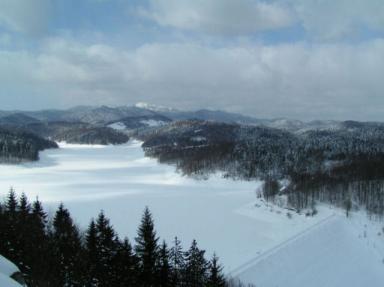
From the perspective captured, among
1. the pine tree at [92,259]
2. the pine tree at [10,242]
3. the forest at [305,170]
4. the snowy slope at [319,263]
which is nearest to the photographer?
the pine tree at [92,259]

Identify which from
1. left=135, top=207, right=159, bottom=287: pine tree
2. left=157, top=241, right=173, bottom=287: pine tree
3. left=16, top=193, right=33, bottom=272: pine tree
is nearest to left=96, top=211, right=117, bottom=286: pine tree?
left=135, top=207, right=159, bottom=287: pine tree

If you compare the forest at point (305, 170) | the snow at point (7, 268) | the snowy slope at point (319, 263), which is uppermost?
the snow at point (7, 268)

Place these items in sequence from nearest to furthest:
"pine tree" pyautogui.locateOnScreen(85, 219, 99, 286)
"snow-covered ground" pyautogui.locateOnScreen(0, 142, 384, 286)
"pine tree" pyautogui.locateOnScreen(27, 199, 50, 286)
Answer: "pine tree" pyautogui.locateOnScreen(27, 199, 50, 286) < "pine tree" pyautogui.locateOnScreen(85, 219, 99, 286) < "snow-covered ground" pyautogui.locateOnScreen(0, 142, 384, 286)

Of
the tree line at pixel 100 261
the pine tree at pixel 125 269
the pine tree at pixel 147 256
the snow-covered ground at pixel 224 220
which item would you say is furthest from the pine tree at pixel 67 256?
the snow-covered ground at pixel 224 220

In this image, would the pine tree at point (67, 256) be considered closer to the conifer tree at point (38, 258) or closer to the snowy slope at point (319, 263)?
the conifer tree at point (38, 258)

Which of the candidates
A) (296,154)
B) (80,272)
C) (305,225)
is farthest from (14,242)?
(296,154)

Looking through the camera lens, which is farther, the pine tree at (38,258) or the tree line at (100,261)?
the tree line at (100,261)

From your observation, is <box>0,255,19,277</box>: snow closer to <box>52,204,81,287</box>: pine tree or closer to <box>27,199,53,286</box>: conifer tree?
<box>27,199,53,286</box>: conifer tree
